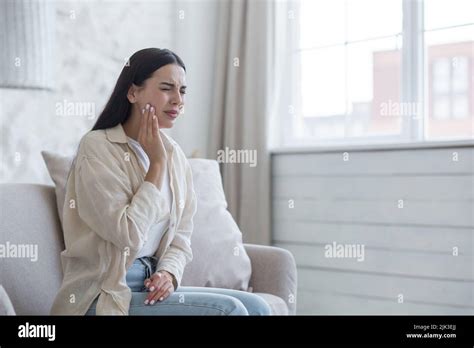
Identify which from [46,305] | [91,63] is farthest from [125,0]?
[46,305]

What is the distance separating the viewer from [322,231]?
2.66 m

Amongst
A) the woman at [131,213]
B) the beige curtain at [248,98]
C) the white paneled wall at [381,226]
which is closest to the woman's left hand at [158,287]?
the woman at [131,213]

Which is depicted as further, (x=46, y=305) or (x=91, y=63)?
(x=91, y=63)

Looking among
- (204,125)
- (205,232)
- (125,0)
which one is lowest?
(205,232)

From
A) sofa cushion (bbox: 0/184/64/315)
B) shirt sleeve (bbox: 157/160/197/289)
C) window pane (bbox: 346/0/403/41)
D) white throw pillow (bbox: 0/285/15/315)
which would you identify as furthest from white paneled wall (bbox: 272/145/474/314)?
white throw pillow (bbox: 0/285/15/315)

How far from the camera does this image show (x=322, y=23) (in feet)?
8.51

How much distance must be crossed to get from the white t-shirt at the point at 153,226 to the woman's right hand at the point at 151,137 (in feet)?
0.14

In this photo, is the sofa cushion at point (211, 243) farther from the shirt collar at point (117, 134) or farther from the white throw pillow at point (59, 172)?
the shirt collar at point (117, 134)

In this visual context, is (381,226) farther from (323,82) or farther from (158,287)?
(158,287)

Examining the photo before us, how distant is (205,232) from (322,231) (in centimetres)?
82

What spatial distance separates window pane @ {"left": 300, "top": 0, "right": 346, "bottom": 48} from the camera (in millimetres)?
2518

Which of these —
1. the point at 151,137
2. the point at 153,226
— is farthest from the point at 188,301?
the point at 151,137
